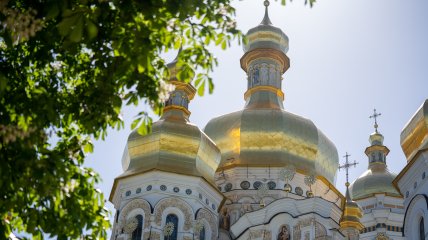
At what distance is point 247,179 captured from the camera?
79.1 ft

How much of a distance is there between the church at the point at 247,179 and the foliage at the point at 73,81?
11189 millimetres

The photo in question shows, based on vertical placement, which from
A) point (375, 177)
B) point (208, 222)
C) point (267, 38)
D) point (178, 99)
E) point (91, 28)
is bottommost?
point (91, 28)

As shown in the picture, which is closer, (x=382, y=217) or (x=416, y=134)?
(x=416, y=134)

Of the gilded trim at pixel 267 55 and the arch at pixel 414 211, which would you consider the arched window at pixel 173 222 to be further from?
the gilded trim at pixel 267 55

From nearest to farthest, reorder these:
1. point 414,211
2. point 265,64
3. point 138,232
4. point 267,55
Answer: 1. point 414,211
2. point 138,232
3. point 265,64
4. point 267,55

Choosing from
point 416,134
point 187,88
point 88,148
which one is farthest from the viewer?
point 187,88

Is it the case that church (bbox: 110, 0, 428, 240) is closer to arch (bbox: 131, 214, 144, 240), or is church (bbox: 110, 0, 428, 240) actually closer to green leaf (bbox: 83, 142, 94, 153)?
arch (bbox: 131, 214, 144, 240)

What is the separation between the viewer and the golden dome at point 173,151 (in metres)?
20.9

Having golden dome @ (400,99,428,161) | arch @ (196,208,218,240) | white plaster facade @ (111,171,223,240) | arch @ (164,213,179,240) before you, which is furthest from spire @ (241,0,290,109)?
golden dome @ (400,99,428,161)

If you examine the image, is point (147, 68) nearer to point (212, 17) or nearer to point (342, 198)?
point (212, 17)

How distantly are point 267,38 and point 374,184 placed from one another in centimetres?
685

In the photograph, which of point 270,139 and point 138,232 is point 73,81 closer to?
point 138,232

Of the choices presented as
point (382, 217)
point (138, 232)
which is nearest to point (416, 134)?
point (138, 232)

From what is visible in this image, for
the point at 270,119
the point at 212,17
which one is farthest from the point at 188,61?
the point at 270,119
